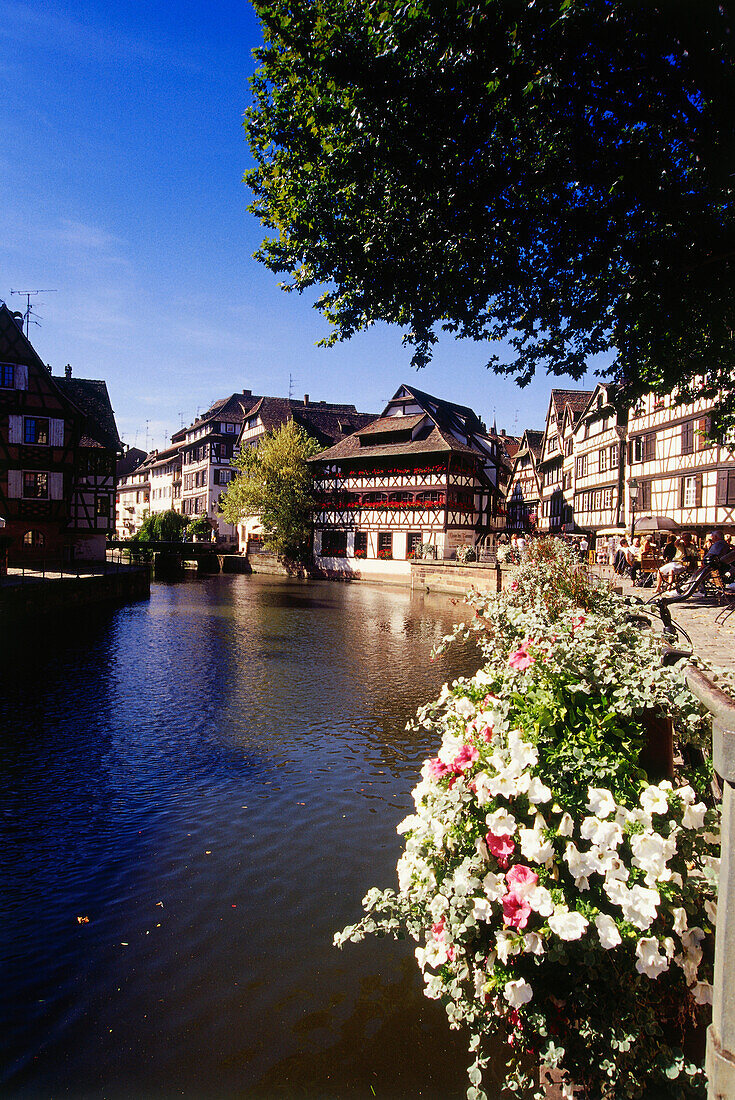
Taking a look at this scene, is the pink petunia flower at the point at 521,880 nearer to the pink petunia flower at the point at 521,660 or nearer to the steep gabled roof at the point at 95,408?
the pink petunia flower at the point at 521,660

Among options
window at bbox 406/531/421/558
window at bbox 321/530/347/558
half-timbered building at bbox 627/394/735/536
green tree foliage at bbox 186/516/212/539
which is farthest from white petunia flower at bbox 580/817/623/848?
green tree foliage at bbox 186/516/212/539

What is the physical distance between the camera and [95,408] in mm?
44594

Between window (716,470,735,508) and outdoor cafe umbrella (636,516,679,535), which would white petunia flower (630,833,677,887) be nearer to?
outdoor cafe umbrella (636,516,679,535)

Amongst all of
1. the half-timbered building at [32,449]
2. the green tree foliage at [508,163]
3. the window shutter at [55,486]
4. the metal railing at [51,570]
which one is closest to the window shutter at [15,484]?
the half-timbered building at [32,449]

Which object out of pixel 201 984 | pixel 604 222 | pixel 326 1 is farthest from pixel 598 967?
pixel 326 1

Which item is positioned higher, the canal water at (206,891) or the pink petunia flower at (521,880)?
the pink petunia flower at (521,880)

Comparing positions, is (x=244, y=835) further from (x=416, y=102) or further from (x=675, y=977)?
(x=416, y=102)

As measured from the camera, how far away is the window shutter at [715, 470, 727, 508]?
24984mm

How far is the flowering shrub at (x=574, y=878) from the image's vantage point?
2.42 meters

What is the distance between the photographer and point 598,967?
2596 millimetres

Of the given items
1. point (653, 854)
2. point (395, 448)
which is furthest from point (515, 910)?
point (395, 448)

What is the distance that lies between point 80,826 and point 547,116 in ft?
28.6

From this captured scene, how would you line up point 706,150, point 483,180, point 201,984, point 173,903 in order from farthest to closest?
point 483,180
point 706,150
point 173,903
point 201,984

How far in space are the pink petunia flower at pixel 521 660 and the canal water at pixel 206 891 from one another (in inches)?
96.9
